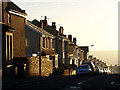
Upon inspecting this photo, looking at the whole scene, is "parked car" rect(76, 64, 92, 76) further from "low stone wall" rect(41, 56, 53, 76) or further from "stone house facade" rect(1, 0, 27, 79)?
"stone house facade" rect(1, 0, 27, 79)

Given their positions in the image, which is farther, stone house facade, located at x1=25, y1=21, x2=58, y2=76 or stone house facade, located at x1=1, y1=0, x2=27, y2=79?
stone house facade, located at x1=25, y1=21, x2=58, y2=76

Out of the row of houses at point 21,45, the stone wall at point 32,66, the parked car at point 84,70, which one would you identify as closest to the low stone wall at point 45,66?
the row of houses at point 21,45

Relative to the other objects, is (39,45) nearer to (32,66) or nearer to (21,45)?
(21,45)

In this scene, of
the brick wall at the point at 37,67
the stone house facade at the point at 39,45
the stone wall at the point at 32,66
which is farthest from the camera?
the stone house facade at the point at 39,45

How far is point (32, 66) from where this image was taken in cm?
4103

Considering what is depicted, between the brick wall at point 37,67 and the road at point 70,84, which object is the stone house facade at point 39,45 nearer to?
the brick wall at point 37,67

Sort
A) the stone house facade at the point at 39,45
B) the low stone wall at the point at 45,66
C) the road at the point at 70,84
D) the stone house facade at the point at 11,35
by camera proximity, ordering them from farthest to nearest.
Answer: the stone house facade at the point at 39,45 → the low stone wall at the point at 45,66 → the stone house facade at the point at 11,35 → the road at the point at 70,84

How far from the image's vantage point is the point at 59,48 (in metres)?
74.1

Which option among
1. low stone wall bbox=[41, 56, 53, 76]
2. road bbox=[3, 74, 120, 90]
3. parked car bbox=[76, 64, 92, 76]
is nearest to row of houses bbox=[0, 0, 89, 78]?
low stone wall bbox=[41, 56, 53, 76]

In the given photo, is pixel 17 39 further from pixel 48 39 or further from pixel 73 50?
pixel 73 50

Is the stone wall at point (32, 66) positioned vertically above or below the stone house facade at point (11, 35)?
below

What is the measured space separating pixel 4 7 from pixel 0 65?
27.3 ft

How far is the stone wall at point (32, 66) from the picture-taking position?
39.8m

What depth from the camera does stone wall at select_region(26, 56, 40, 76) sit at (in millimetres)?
39750
